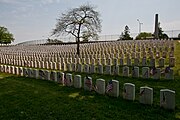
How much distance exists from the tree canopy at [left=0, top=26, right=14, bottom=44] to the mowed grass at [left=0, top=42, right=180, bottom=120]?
7204 cm

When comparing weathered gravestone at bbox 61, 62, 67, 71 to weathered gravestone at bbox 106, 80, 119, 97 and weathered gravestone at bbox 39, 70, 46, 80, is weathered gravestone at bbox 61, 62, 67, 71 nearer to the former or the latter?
weathered gravestone at bbox 39, 70, 46, 80

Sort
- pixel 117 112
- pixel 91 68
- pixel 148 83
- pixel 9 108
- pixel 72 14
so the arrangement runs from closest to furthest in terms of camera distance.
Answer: pixel 117 112 → pixel 9 108 → pixel 148 83 → pixel 91 68 → pixel 72 14

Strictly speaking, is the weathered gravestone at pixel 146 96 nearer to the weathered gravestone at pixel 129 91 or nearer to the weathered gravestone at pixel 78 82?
the weathered gravestone at pixel 129 91

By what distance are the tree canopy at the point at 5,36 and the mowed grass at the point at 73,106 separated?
7204 cm

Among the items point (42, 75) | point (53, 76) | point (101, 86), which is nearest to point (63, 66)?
point (42, 75)

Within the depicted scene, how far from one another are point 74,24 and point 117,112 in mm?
16342

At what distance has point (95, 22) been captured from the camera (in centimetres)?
2139

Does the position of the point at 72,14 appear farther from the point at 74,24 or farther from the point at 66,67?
the point at 66,67

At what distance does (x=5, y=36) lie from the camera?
77.3 meters

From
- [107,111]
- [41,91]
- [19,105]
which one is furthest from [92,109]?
[41,91]

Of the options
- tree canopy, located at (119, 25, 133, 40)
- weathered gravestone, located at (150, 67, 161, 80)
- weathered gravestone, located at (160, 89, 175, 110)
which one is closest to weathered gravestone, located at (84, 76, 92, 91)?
weathered gravestone, located at (160, 89, 175, 110)

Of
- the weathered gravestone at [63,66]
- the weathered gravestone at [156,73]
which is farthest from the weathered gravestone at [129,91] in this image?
the weathered gravestone at [63,66]

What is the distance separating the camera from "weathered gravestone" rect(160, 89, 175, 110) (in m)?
5.58

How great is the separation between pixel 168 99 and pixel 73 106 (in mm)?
2537
